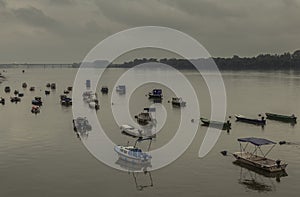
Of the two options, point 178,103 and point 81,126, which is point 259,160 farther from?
point 178,103

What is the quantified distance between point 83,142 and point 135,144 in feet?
27.0

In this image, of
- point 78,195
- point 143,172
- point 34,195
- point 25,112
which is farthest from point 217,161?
point 25,112

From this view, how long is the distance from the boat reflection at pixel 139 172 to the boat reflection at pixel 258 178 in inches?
391

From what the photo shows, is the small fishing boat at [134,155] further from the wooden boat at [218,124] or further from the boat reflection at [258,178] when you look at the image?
the wooden boat at [218,124]

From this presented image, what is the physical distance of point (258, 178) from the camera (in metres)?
43.4

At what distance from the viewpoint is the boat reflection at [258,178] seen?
133ft

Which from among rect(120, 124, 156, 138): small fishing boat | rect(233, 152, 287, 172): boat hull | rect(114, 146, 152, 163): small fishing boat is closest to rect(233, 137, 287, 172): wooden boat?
rect(233, 152, 287, 172): boat hull

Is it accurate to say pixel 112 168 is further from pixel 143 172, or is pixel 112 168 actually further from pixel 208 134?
pixel 208 134

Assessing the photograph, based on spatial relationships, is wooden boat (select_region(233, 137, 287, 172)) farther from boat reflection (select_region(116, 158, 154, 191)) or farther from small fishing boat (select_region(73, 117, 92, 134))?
small fishing boat (select_region(73, 117, 92, 134))

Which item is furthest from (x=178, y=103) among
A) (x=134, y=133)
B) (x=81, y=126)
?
(x=134, y=133)

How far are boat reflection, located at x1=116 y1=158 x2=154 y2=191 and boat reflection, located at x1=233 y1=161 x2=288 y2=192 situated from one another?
9.94 m

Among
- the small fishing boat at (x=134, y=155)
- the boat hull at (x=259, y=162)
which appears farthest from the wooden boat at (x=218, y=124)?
the small fishing boat at (x=134, y=155)

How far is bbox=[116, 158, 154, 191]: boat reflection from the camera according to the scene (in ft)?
136

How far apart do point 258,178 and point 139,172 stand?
13.2m
